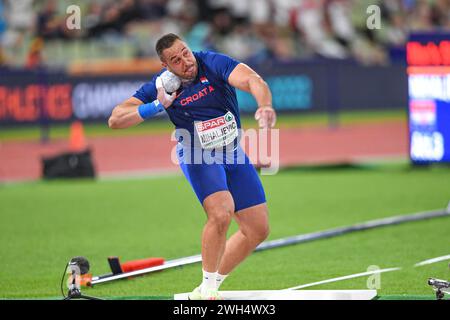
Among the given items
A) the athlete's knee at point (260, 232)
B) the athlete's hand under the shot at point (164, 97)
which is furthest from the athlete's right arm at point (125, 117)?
the athlete's knee at point (260, 232)

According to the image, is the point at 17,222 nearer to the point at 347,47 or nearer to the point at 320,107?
the point at 320,107

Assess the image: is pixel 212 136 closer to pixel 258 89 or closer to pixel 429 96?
pixel 258 89

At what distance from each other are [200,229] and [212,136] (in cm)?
465

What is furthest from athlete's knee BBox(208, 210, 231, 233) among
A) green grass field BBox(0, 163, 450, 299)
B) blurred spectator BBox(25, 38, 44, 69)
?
blurred spectator BBox(25, 38, 44, 69)

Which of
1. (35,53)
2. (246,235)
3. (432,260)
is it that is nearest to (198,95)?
(246,235)

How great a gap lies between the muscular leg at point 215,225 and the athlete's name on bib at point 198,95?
30.6 inches

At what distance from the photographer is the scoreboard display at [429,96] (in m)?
15.2

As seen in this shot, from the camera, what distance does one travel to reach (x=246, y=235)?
8.91 meters

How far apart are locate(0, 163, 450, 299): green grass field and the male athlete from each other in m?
0.73

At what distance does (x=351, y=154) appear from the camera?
69.8 ft

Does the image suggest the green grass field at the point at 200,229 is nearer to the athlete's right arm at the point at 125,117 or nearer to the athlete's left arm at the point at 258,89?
the athlete's right arm at the point at 125,117

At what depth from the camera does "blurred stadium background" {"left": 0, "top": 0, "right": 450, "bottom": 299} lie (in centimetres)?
1131

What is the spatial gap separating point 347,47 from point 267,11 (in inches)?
90.0

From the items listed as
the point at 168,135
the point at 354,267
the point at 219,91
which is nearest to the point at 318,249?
the point at 354,267
